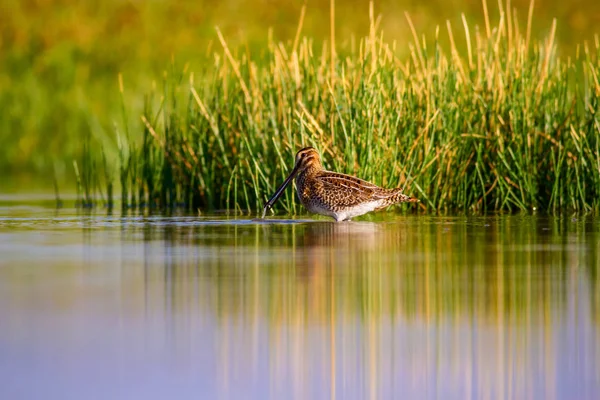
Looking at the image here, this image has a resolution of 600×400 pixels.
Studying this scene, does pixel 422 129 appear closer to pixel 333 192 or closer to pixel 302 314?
pixel 333 192

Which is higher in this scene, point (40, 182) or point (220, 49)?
point (220, 49)

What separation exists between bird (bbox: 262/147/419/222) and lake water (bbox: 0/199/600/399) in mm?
590

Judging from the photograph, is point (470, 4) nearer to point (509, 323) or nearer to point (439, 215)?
point (439, 215)

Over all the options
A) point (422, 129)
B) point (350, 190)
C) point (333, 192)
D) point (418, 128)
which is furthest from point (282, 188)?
point (418, 128)

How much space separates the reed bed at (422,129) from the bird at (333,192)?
57 centimetres

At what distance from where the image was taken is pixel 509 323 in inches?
278

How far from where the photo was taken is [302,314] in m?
7.28

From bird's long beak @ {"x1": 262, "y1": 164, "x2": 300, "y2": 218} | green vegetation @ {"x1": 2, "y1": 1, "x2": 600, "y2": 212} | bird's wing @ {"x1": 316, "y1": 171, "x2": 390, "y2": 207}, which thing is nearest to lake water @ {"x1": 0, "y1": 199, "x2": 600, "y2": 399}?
bird's wing @ {"x1": 316, "y1": 171, "x2": 390, "y2": 207}

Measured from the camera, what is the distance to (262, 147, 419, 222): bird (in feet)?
39.7

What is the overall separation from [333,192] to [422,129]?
181 cm

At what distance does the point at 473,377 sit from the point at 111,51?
21151 millimetres

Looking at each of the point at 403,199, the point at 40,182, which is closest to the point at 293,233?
the point at 403,199

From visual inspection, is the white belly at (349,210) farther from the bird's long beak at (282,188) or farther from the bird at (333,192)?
the bird's long beak at (282,188)

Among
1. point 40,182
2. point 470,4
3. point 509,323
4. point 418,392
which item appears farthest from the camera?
point 470,4
